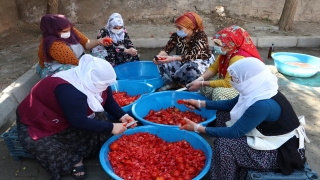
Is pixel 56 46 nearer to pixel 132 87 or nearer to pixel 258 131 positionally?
pixel 132 87

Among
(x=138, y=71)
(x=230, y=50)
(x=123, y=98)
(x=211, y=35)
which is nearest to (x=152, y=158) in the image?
(x=123, y=98)

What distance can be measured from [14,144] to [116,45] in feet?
7.47

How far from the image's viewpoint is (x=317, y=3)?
7.57 metres

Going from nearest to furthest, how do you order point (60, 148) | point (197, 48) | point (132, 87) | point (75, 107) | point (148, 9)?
point (75, 107) < point (60, 148) < point (197, 48) < point (132, 87) < point (148, 9)

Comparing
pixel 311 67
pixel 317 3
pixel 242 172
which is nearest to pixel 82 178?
pixel 242 172

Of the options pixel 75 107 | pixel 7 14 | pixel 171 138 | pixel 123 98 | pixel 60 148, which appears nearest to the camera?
pixel 75 107

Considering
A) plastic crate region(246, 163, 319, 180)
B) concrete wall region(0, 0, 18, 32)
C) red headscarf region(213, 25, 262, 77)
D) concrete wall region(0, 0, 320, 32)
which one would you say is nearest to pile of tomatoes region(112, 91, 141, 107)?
red headscarf region(213, 25, 262, 77)

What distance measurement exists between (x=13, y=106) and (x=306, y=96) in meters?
4.01

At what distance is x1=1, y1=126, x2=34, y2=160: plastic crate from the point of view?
2.72 metres

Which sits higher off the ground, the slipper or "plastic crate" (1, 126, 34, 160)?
"plastic crate" (1, 126, 34, 160)

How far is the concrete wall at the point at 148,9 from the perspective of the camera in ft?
24.0

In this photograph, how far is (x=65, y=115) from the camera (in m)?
2.40

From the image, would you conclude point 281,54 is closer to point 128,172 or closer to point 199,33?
point 199,33

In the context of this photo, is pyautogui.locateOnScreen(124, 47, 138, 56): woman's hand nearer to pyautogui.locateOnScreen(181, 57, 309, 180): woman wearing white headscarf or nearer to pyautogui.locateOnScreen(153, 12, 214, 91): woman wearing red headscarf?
pyautogui.locateOnScreen(153, 12, 214, 91): woman wearing red headscarf
